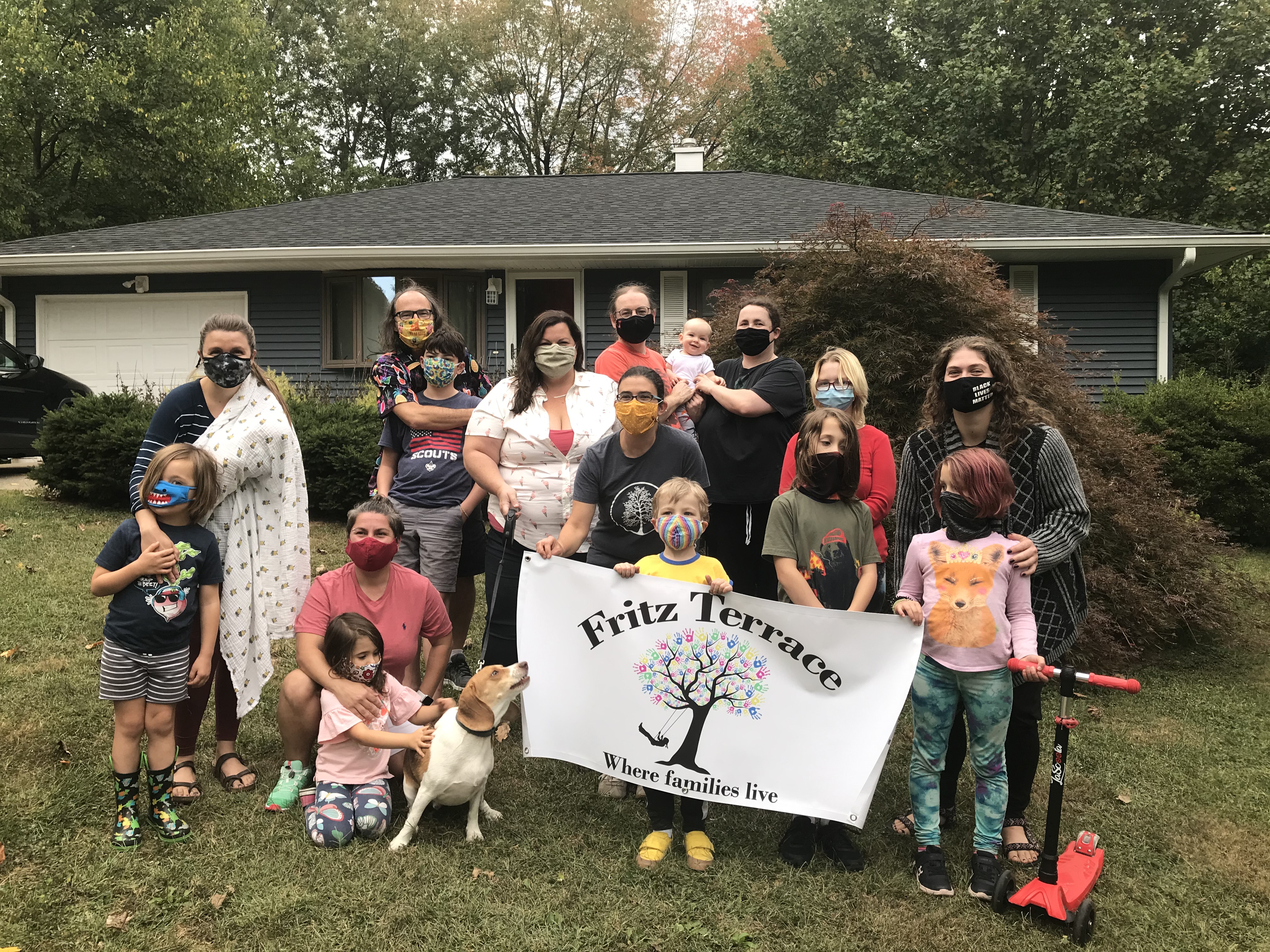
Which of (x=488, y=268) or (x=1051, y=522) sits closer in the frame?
(x=1051, y=522)

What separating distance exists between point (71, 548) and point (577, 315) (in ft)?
26.4

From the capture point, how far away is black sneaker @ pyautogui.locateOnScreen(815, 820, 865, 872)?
3.28 metres

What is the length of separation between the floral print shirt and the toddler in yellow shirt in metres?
0.56

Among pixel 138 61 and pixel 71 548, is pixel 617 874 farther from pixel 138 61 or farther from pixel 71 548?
pixel 138 61

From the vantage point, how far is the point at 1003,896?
2.99 m

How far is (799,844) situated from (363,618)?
1904 mm

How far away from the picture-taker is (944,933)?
289 centimetres

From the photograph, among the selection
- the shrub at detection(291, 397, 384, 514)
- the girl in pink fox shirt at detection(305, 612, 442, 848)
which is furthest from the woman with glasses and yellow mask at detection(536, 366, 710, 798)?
the shrub at detection(291, 397, 384, 514)

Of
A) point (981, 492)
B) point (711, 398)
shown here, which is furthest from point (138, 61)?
point (981, 492)

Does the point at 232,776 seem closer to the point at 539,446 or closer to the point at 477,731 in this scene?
the point at 477,731

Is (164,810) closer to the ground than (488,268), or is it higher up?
closer to the ground

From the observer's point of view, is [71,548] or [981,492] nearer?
[981,492]

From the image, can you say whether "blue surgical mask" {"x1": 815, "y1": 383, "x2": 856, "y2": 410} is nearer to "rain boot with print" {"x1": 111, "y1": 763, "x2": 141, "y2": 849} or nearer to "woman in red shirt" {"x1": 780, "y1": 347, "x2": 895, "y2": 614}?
"woman in red shirt" {"x1": 780, "y1": 347, "x2": 895, "y2": 614}

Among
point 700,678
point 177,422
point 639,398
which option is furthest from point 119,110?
point 700,678
